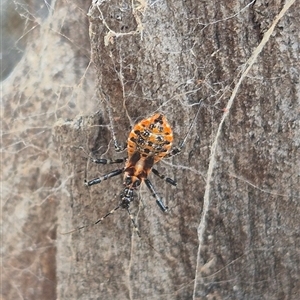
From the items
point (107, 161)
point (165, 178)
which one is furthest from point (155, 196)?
point (107, 161)

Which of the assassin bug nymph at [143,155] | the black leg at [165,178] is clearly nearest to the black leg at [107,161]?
the assassin bug nymph at [143,155]

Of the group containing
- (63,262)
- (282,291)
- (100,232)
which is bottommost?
(282,291)

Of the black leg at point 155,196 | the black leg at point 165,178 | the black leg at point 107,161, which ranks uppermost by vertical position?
the black leg at point 107,161

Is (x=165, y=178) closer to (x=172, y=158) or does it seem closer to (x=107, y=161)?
(x=172, y=158)

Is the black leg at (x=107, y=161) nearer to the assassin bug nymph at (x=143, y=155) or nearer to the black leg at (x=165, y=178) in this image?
the assassin bug nymph at (x=143, y=155)

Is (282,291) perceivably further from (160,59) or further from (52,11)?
(52,11)

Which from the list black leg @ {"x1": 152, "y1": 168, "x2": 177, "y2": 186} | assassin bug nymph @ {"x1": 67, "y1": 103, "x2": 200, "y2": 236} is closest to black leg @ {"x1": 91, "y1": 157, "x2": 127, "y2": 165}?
assassin bug nymph @ {"x1": 67, "y1": 103, "x2": 200, "y2": 236}

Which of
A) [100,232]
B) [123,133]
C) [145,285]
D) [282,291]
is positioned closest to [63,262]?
[100,232]
